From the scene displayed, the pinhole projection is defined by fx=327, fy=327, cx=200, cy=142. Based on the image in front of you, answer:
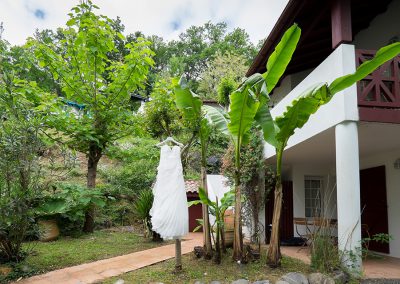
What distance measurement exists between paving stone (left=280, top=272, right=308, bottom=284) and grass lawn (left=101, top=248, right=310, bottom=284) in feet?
0.63

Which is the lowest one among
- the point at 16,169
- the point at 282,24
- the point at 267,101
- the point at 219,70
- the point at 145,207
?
the point at 145,207

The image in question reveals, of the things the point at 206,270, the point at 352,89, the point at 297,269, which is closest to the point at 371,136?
the point at 352,89

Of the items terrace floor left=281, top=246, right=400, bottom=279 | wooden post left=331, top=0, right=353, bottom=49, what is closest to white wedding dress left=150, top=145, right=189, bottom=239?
terrace floor left=281, top=246, right=400, bottom=279

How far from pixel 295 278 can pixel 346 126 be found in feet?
8.70

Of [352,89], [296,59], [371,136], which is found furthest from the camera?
[296,59]

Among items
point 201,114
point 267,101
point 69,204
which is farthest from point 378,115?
point 69,204

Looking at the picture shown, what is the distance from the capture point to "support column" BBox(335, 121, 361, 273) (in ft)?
17.7

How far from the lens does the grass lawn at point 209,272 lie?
5.39m

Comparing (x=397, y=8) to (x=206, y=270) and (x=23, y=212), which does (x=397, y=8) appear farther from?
(x=23, y=212)

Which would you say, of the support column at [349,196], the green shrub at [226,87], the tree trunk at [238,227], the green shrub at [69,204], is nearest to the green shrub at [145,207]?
the green shrub at [69,204]

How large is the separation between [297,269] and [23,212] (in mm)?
4988

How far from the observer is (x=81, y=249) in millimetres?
7785

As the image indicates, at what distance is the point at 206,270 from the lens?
232 inches

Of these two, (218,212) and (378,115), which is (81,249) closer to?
(218,212)
